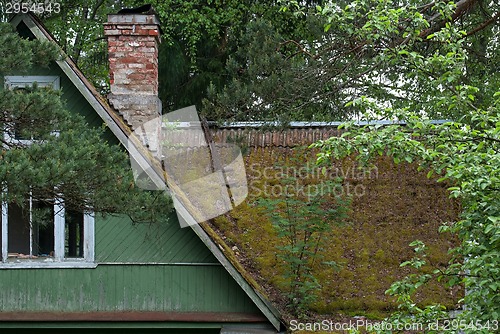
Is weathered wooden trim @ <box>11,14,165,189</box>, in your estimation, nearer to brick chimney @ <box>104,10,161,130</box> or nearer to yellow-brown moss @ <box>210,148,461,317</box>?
brick chimney @ <box>104,10,161,130</box>

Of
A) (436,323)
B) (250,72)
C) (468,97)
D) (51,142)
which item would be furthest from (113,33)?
(436,323)

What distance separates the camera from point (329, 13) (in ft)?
30.8

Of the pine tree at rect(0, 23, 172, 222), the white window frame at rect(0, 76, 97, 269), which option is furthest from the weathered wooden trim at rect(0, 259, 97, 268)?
the pine tree at rect(0, 23, 172, 222)

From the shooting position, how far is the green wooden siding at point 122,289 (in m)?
9.23

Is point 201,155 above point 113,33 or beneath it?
beneath

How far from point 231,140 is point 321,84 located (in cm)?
171

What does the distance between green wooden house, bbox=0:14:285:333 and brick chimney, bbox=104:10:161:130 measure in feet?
3.04

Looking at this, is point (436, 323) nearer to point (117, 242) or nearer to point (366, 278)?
point (366, 278)

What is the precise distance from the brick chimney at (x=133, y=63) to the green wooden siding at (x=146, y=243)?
154 cm

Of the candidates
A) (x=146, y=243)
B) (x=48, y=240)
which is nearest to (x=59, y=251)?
(x=48, y=240)

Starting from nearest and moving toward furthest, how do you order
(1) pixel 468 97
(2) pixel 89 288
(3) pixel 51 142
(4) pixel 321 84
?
1. (3) pixel 51 142
2. (1) pixel 468 97
3. (2) pixel 89 288
4. (4) pixel 321 84

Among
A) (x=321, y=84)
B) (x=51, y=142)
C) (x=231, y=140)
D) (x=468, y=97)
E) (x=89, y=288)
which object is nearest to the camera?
(x=51, y=142)

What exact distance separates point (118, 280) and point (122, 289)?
0.39 ft

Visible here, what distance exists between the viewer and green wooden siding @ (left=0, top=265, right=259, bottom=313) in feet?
30.3
